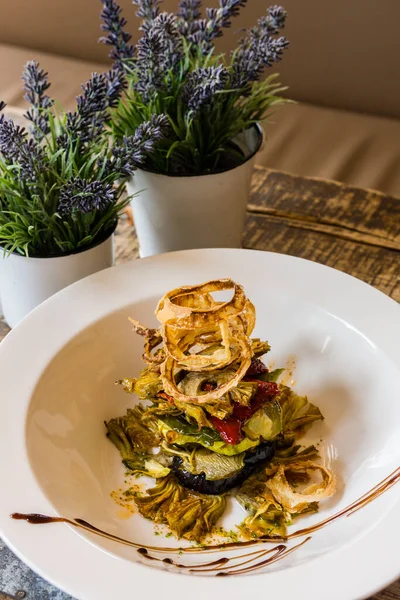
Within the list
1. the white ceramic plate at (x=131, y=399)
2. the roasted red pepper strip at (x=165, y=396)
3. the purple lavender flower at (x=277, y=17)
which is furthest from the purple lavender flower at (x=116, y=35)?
the roasted red pepper strip at (x=165, y=396)

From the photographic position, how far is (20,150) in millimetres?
990

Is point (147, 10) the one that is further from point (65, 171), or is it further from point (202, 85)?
point (65, 171)

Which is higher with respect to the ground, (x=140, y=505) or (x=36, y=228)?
(x=36, y=228)

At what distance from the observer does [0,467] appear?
778 mm

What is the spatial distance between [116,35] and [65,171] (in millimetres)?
240

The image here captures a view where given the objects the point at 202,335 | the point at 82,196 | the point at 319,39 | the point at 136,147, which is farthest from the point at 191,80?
the point at 319,39

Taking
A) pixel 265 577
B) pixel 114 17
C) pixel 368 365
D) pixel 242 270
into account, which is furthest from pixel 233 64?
pixel 265 577

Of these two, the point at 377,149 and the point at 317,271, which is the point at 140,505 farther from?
the point at 377,149

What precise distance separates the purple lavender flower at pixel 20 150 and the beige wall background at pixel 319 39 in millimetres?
782

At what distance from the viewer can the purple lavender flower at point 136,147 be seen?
102cm

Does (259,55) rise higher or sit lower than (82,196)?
higher

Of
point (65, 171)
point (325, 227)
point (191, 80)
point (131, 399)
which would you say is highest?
point (191, 80)

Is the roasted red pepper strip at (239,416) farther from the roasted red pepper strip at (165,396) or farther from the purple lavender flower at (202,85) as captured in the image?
the purple lavender flower at (202,85)

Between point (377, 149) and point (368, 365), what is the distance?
812 millimetres
